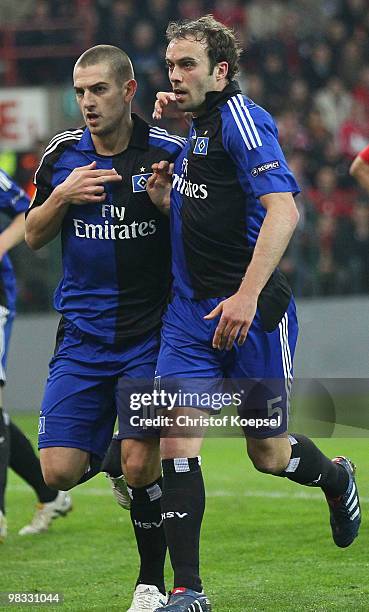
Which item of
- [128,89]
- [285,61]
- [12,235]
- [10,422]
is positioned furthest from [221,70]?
[285,61]

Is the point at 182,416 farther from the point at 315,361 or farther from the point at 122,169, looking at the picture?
the point at 315,361

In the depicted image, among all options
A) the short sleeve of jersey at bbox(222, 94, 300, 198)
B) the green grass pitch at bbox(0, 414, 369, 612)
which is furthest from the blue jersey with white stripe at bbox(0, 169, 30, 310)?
the short sleeve of jersey at bbox(222, 94, 300, 198)

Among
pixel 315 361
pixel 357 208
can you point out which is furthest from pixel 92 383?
pixel 357 208

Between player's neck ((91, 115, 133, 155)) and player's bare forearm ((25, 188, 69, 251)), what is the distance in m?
0.31

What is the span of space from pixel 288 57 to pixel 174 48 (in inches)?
479

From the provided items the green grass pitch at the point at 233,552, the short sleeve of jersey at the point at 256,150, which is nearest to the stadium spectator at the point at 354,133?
the green grass pitch at the point at 233,552

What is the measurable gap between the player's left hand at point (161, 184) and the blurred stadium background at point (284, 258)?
1.64 meters

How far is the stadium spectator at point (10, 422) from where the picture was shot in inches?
264

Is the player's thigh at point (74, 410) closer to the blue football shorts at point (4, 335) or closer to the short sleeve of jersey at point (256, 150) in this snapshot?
the short sleeve of jersey at point (256, 150)

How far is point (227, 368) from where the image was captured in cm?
483

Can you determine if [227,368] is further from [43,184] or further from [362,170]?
[362,170]

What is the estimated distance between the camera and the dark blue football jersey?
16.8ft

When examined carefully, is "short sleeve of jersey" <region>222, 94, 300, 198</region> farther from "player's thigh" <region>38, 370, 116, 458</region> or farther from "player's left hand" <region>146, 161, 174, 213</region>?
"player's thigh" <region>38, 370, 116, 458</region>

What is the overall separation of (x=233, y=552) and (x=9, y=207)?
92.2 inches
